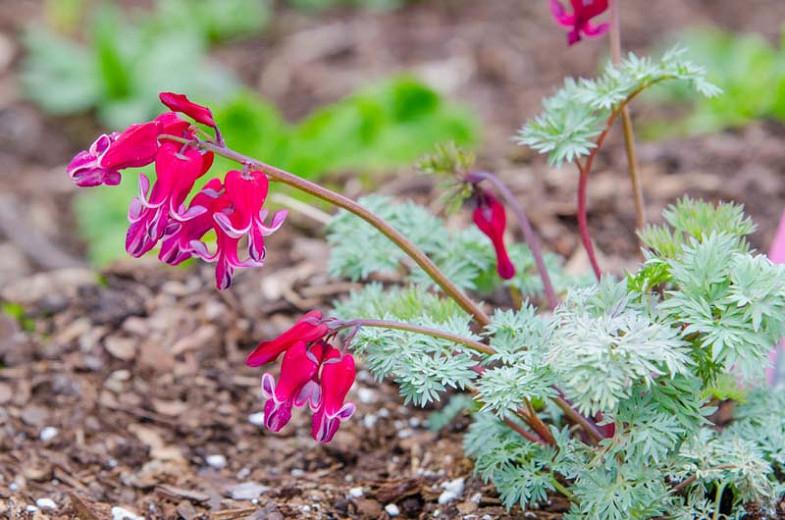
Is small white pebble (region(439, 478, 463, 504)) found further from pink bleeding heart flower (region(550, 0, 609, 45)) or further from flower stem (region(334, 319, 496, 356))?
pink bleeding heart flower (region(550, 0, 609, 45))

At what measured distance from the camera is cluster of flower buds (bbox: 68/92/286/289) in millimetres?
1719

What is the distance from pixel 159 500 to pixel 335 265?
640mm

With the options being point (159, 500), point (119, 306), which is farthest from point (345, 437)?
point (119, 306)

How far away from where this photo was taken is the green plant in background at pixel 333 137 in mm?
3877

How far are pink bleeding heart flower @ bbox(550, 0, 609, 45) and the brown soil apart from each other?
976 mm

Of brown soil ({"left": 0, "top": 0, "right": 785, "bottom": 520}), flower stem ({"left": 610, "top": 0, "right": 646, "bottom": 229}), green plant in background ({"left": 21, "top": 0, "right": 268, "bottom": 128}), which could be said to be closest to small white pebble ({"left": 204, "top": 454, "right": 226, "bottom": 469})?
brown soil ({"left": 0, "top": 0, "right": 785, "bottom": 520})

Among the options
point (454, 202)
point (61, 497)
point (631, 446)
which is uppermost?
point (454, 202)

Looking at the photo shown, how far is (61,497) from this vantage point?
2277 mm

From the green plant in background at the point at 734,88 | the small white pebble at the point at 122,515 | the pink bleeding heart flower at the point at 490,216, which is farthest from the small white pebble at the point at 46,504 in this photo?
the green plant in background at the point at 734,88

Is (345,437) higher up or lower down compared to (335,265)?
lower down

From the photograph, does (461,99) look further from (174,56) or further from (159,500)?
(159,500)

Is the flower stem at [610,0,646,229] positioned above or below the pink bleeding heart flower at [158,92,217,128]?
above

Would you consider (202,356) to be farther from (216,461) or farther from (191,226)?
(191,226)

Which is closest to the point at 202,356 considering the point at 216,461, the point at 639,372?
the point at 216,461
